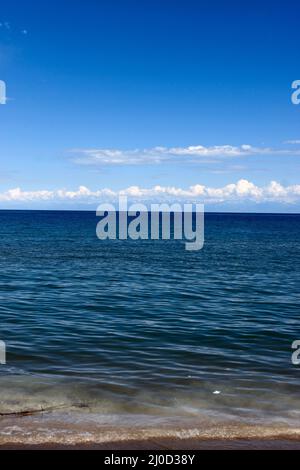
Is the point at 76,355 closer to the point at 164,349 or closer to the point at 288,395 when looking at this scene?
the point at 164,349

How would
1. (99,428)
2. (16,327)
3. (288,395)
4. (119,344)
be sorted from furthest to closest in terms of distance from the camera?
(16,327) → (119,344) → (288,395) → (99,428)

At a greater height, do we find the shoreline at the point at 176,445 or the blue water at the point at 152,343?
the shoreline at the point at 176,445

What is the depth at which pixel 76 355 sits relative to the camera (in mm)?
18141

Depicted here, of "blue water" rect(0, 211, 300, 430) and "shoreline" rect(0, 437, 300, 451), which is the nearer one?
"shoreline" rect(0, 437, 300, 451)

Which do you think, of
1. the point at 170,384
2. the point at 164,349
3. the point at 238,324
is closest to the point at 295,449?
the point at 170,384

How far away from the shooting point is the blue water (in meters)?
13.8

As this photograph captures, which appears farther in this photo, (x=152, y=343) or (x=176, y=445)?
(x=152, y=343)

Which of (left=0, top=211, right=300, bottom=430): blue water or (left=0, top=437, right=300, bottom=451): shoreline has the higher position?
(left=0, top=437, right=300, bottom=451): shoreline

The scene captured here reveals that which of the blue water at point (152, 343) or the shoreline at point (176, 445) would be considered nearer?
the shoreline at point (176, 445)

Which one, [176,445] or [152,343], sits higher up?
[176,445]

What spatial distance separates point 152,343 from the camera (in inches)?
789

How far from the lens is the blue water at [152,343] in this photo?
45.2 ft
